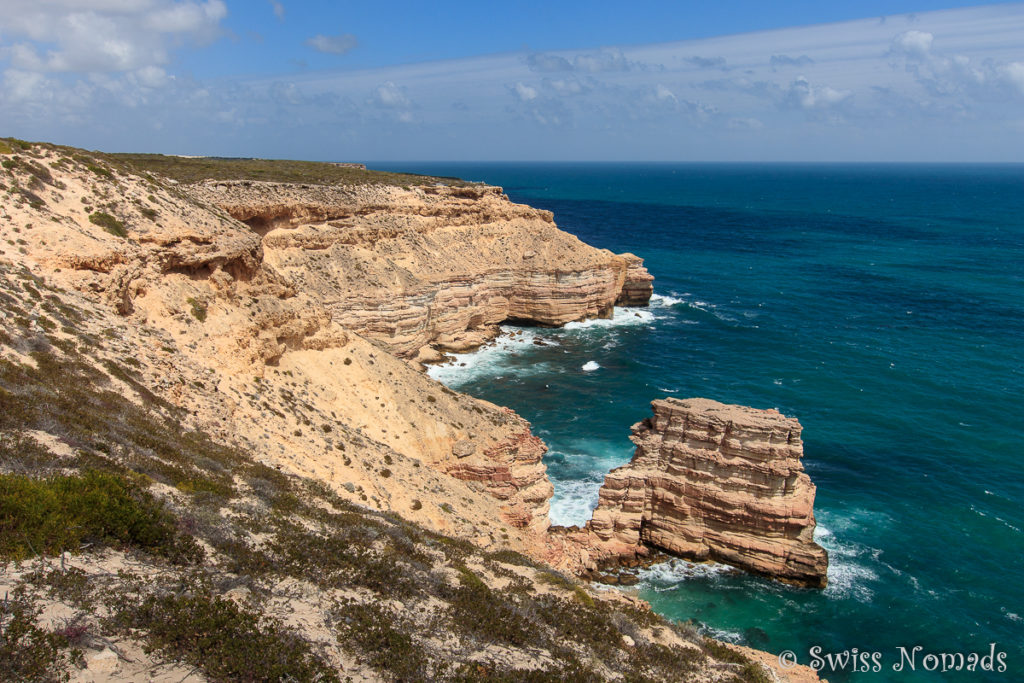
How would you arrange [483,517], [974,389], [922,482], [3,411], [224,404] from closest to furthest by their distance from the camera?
[3,411]
[224,404]
[483,517]
[922,482]
[974,389]

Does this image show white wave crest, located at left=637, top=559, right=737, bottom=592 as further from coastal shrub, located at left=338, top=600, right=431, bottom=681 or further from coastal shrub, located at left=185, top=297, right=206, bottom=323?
coastal shrub, located at left=185, top=297, right=206, bottom=323

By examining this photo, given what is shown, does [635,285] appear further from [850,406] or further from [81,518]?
[81,518]

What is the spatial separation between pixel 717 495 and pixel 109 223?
28861 mm

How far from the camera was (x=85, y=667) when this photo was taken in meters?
9.06

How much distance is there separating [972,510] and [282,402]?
37635mm

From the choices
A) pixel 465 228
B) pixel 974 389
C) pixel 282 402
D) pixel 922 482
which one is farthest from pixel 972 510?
pixel 465 228

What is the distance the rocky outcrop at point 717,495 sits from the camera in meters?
31.6

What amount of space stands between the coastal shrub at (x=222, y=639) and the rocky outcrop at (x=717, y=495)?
24.2 meters

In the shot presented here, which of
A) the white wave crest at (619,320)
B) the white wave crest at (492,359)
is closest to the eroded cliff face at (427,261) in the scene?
the white wave crest at (619,320)

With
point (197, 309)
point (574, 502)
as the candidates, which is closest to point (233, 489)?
point (197, 309)

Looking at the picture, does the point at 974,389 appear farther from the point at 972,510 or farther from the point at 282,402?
the point at 282,402

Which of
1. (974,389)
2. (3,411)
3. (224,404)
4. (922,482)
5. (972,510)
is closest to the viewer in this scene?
(3,411)

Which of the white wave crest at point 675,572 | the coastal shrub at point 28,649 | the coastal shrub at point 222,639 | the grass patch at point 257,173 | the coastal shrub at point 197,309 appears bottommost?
the white wave crest at point 675,572

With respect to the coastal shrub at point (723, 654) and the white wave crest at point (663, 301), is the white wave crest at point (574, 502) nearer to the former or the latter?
the coastal shrub at point (723, 654)
